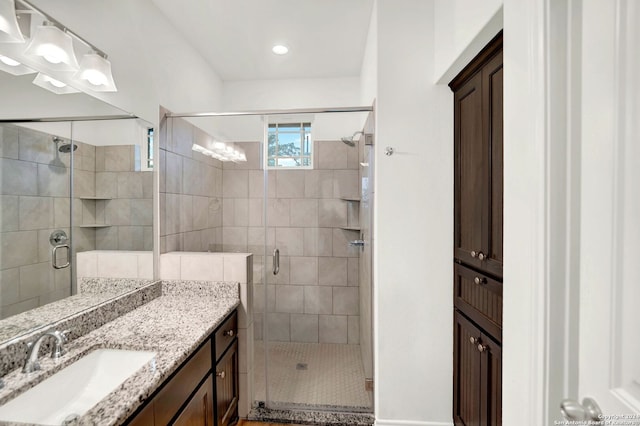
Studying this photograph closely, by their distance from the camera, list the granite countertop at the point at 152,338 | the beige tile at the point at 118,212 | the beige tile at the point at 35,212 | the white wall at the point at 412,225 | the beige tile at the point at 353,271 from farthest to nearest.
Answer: the beige tile at the point at 353,271 < the white wall at the point at 412,225 < the beige tile at the point at 118,212 < the beige tile at the point at 35,212 < the granite countertop at the point at 152,338

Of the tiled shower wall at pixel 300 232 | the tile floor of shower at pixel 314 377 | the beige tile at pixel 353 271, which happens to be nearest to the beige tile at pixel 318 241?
the tiled shower wall at pixel 300 232

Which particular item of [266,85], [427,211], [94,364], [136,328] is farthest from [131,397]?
[266,85]

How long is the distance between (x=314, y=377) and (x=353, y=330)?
1.49 feet

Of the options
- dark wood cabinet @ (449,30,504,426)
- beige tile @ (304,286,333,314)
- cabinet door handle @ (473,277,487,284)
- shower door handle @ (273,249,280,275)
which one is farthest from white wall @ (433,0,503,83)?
beige tile @ (304,286,333,314)

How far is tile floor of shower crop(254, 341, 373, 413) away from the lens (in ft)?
6.44

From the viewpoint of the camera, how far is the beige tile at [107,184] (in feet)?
4.79

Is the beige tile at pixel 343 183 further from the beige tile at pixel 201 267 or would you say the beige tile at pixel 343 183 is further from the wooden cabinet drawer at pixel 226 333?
the wooden cabinet drawer at pixel 226 333

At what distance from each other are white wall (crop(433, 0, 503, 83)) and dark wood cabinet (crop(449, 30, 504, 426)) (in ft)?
0.15

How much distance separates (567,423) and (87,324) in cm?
181

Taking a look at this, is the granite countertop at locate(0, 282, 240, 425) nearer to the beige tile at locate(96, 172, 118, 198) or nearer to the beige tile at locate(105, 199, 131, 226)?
the beige tile at locate(105, 199, 131, 226)

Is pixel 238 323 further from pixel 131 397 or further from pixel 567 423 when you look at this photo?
pixel 567 423

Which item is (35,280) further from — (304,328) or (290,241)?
(304,328)

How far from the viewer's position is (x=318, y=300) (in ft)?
7.29

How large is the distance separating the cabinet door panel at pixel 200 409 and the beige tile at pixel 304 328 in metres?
0.79
